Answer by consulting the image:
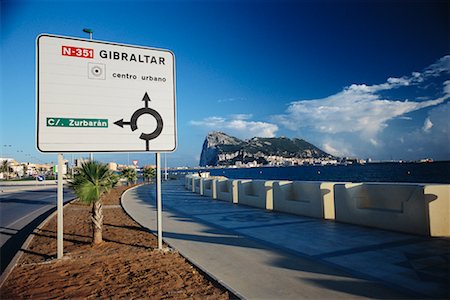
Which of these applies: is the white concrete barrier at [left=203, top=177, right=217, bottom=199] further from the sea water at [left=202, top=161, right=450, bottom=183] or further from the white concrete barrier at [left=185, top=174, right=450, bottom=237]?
the sea water at [left=202, top=161, right=450, bottom=183]

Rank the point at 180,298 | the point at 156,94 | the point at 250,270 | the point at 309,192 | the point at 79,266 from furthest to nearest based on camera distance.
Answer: the point at 309,192 → the point at 156,94 → the point at 79,266 → the point at 250,270 → the point at 180,298

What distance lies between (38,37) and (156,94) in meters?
2.78

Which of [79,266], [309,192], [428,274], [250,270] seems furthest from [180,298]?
[309,192]

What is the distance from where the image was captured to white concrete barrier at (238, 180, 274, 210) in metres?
12.7

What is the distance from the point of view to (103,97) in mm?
6539

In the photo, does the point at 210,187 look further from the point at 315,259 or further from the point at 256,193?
the point at 315,259

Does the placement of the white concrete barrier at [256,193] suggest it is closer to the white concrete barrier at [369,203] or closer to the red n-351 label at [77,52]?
the white concrete barrier at [369,203]

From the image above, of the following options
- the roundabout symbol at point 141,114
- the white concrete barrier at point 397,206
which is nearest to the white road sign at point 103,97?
the roundabout symbol at point 141,114

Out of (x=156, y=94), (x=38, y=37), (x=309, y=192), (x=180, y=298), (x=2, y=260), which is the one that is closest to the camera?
(x=180, y=298)

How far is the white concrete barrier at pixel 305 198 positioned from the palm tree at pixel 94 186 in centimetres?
693

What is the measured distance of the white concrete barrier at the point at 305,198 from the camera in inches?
381

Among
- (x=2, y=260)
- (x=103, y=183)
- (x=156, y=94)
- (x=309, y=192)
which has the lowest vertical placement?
(x=2, y=260)

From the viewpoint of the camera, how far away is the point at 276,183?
12.0 m

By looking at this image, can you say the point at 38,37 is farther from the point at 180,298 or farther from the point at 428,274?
the point at 428,274
